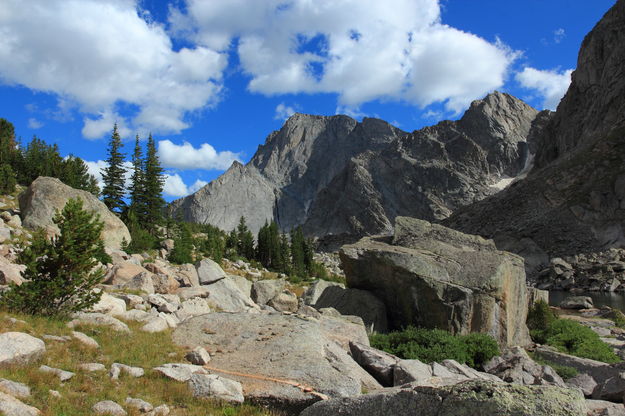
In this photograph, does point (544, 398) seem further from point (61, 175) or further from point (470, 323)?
point (61, 175)

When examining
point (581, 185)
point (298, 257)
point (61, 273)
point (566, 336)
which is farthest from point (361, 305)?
point (581, 185)

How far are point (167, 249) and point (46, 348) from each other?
30.0 metres

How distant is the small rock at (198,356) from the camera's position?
1074 centimetres

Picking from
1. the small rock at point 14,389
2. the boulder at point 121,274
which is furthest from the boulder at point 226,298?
the small rock at point 14,389

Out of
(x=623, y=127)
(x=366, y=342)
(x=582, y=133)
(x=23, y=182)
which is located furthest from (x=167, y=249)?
(x=582, y=133)

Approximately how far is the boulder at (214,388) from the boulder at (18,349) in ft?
10.3

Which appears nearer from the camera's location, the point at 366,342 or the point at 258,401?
the point at 258,401

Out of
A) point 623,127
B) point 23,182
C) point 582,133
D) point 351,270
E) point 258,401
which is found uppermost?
point 582,133

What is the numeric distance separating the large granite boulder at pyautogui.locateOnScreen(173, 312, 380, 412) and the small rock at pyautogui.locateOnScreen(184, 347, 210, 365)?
23 cm

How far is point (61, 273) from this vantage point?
1180cm

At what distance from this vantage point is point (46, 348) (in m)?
9.37

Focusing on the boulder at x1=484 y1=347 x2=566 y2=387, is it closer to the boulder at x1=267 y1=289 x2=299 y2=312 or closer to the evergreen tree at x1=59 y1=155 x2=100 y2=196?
the boulder at x1=267 y1=289 x2=299 y2=312

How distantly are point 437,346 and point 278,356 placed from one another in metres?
6.66

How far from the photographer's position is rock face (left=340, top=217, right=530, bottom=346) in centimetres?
1850
